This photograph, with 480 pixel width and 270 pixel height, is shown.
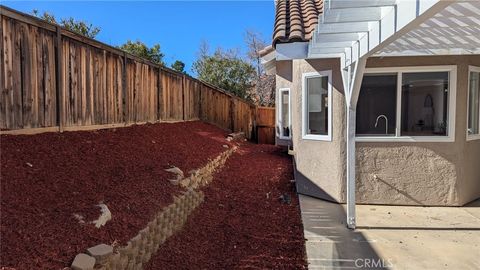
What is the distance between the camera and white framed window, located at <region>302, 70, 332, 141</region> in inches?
271

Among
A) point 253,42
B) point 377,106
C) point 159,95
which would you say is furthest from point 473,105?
point 253,42

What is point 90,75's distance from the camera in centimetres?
575

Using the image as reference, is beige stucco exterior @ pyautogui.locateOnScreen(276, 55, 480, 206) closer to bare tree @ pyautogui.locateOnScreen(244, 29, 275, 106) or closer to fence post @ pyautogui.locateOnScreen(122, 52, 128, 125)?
fence post @ pyautogui.locateOnScreen(122, 52, 128, 125)

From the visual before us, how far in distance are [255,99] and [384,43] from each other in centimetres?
2310

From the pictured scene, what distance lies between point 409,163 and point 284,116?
19.8 ft

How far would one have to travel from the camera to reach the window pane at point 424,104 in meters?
6.50

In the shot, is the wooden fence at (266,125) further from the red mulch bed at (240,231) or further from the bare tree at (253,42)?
the bare tree at (253,42)

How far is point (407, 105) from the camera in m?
6.58

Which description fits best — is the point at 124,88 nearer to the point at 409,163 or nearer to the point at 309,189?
the point at 309,189

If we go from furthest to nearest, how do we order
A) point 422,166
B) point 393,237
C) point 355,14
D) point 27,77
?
point 422,166
point 393,237
point 27,77
point 355,14

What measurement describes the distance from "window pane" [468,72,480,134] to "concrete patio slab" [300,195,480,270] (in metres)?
1.52

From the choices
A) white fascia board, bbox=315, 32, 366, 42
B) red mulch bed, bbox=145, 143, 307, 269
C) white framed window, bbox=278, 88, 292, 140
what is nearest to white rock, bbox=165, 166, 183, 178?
red mulch bed, bbox=145, 143, 307, 269

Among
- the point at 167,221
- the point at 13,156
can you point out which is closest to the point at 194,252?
the point at 167,221

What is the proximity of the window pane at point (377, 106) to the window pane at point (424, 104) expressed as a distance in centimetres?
21
